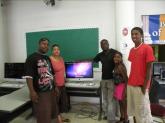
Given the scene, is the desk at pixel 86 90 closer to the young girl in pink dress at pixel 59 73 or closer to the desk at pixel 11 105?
the young girl in pink dress at pixel 59 73

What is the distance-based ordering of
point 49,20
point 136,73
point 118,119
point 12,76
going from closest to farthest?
point 136,73 → point 118,119 → point 12,76 → point 49,20

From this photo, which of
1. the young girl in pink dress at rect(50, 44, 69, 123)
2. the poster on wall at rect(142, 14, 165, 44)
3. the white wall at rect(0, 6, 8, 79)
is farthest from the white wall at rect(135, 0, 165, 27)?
the white wall at rect(0, 6, 8, 79)

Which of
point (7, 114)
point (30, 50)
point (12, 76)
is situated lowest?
point (7, 114)

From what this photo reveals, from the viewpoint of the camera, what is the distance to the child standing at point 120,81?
3594mm

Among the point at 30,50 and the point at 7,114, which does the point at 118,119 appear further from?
the point at 30,50

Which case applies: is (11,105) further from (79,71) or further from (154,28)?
(154,28)

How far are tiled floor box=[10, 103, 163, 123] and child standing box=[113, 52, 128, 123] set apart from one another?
1.15 feet

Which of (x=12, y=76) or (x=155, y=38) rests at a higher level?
(x=155, y=38)

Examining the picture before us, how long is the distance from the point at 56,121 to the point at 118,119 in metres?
1.22

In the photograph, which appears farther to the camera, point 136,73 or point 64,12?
point 64,12

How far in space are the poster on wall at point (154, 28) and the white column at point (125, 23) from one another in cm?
46

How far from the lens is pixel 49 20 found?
5168 millimetres

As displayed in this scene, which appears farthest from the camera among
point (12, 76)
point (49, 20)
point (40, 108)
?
point (49, 20)

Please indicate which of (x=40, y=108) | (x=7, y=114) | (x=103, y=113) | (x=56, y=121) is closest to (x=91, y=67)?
(x=103, y=113)
